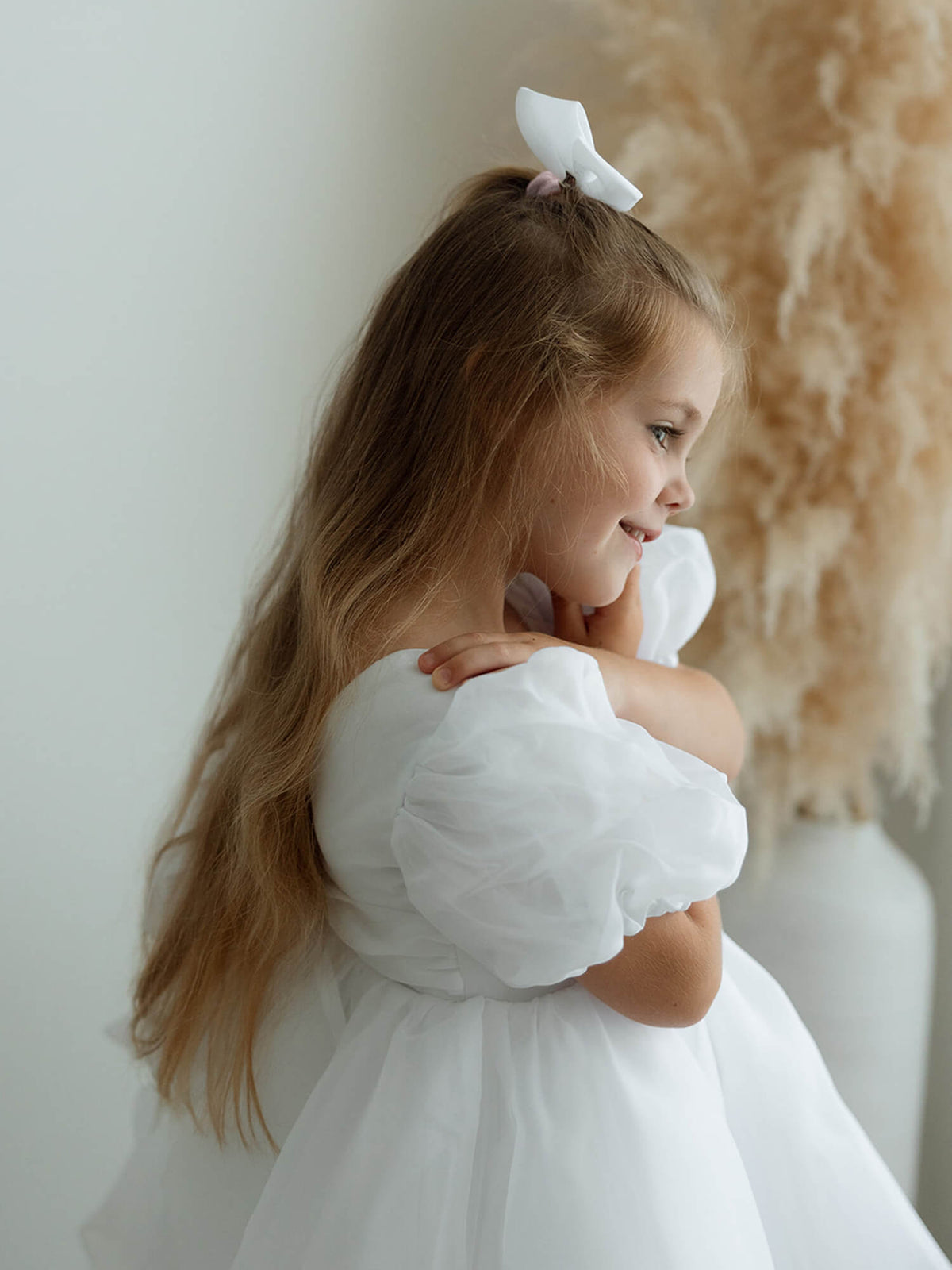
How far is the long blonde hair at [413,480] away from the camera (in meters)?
0.74

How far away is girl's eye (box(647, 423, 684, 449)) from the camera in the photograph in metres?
0.77

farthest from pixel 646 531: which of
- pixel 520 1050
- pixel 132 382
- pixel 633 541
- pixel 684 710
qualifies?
pixel 132 382

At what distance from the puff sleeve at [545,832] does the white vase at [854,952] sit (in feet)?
2.10

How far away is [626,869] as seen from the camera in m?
0.60

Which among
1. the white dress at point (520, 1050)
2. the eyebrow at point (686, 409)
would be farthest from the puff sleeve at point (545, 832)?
the eyebrow at point (686, 409)

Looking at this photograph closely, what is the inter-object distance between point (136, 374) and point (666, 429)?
64 cm

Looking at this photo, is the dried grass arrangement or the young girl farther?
the dried grass arrangement

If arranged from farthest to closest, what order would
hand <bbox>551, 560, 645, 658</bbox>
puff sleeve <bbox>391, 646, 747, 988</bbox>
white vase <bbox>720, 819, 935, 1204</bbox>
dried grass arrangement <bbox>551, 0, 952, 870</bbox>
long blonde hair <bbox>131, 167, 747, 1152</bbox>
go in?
white vase <bbox>720, 819, 935, 1204</bbox>, dried grass arrangement <bbox>551, 0, 952, 870</bbox>, hand <bbox>551, 560, 645, 658</bbox>, long blonde hair <bbox>131, 167, 747, 1152</bbox>, puff sleeve <bbox>391, 646, 747, 988</bbox>

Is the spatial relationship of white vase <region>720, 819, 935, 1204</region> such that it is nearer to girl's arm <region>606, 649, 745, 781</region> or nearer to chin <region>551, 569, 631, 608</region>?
girl's arm <region>606, 649, 745, 781</region>

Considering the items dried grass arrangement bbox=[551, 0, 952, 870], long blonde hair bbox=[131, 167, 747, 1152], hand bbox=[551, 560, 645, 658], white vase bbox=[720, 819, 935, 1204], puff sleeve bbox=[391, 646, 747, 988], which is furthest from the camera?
white vase bbox=[720, 819, 935, 1204]

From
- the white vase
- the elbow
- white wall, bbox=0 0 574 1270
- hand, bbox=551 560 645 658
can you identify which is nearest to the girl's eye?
hand, bbox=551 560 645 658

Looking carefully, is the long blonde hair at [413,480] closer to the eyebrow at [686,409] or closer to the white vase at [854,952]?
the eyebrow at [686,409]

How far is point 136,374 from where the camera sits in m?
1.19

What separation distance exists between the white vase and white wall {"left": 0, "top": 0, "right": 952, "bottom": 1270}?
0.67m
